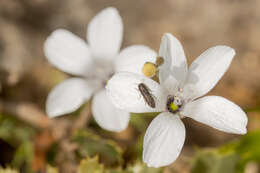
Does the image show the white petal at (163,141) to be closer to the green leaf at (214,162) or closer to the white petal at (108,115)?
the white petal at (108,115)

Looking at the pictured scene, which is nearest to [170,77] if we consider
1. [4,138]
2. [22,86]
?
[4,138]

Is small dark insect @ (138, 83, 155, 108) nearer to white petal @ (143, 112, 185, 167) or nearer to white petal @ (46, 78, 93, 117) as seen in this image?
white petal @ (143, 112, 185, 167)

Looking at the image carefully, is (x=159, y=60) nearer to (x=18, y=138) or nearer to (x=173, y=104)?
(x=173, y=104)

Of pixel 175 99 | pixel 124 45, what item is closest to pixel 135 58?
pixel 175 99

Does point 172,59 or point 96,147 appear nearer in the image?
point 172,59

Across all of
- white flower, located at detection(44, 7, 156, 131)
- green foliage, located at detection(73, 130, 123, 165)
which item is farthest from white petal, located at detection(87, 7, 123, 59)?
green foliage, located at detection(73, 130, 123, 165)

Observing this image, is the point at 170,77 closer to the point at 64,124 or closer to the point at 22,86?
the point at 64,124

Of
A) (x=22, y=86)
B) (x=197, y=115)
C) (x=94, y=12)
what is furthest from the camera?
(x=94, y=12)
